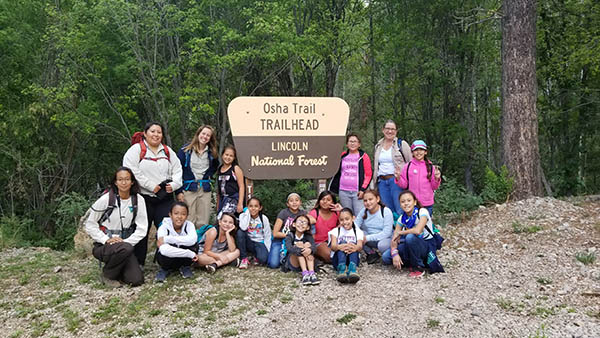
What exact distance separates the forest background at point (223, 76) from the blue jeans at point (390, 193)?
2.37m

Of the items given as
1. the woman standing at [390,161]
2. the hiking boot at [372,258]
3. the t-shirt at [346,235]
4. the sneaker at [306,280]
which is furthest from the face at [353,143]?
the sneaker at [306,280]

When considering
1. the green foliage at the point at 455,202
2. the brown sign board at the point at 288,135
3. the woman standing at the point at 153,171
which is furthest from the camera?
the green foliage at the point at 455,202

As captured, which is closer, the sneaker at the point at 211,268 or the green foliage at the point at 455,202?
the sneaker at the point at 211,268

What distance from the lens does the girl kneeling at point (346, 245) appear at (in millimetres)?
4902

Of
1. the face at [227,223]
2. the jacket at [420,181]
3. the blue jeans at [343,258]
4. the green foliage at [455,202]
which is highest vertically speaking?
the jacket at [420,181]

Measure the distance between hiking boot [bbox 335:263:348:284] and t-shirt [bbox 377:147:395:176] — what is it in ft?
5.66

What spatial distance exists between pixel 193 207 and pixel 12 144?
8.85m

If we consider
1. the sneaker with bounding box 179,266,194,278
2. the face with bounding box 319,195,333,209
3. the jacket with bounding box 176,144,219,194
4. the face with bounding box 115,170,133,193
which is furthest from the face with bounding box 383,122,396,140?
the face with bounding box 115,170,133,193

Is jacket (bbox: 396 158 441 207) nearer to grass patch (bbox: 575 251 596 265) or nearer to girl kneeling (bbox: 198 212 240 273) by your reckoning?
grass patch (bbox: 575 251 596 265)

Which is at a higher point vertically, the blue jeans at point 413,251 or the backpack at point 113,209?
the backpack at point 113,209

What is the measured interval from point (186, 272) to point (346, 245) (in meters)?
1.95

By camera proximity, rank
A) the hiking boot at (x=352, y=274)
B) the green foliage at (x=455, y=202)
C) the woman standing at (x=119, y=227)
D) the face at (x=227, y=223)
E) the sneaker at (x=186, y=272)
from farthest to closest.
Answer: the green foliage at (x=455, y=202) < the face at (x=227, y=223) < the sneaker at (x=186, y=272) < the woman standing at (x=119, y=227) < the hiking boot at (x=352, y=274)

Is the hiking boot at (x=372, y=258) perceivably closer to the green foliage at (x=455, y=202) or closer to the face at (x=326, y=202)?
the face at (x=326, y=202)

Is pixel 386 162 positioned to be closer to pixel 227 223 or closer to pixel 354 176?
pixel 354 176
